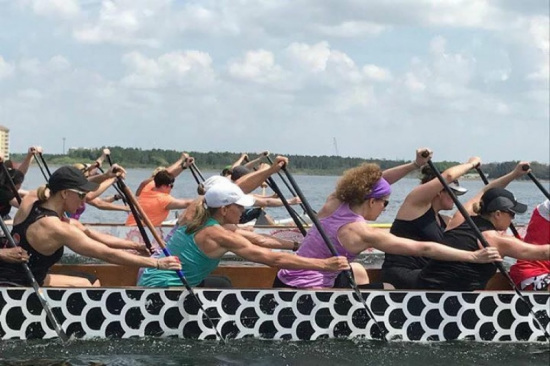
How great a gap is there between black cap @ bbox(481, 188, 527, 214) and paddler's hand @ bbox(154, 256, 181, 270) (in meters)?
2.77

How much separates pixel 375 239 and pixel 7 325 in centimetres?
319

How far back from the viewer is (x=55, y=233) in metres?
6.64

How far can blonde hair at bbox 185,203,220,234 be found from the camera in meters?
6.82

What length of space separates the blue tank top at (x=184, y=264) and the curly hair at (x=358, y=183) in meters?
1.27

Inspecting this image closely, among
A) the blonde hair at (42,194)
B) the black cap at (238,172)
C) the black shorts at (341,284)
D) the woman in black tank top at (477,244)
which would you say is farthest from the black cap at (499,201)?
the black cap at (238,172)

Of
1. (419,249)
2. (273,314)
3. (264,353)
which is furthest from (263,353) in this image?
(419,249)

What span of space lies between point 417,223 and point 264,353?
6.29 feet

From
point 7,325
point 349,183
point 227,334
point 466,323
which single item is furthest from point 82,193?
point 466,323

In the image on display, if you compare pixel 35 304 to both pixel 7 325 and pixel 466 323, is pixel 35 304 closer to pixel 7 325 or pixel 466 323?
pixel 7 325

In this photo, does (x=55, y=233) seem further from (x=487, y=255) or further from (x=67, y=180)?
(x=487, y=255)

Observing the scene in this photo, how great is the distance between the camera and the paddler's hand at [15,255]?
6762 millimetres

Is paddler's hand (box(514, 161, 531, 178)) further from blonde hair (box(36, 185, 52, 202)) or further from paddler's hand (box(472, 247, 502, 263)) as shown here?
blonde hair (box(36, 185, 52, 202))

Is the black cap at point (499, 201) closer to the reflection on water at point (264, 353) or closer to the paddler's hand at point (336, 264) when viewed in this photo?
the reflection on water at point (264, 353)

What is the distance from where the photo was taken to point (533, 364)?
694cm
